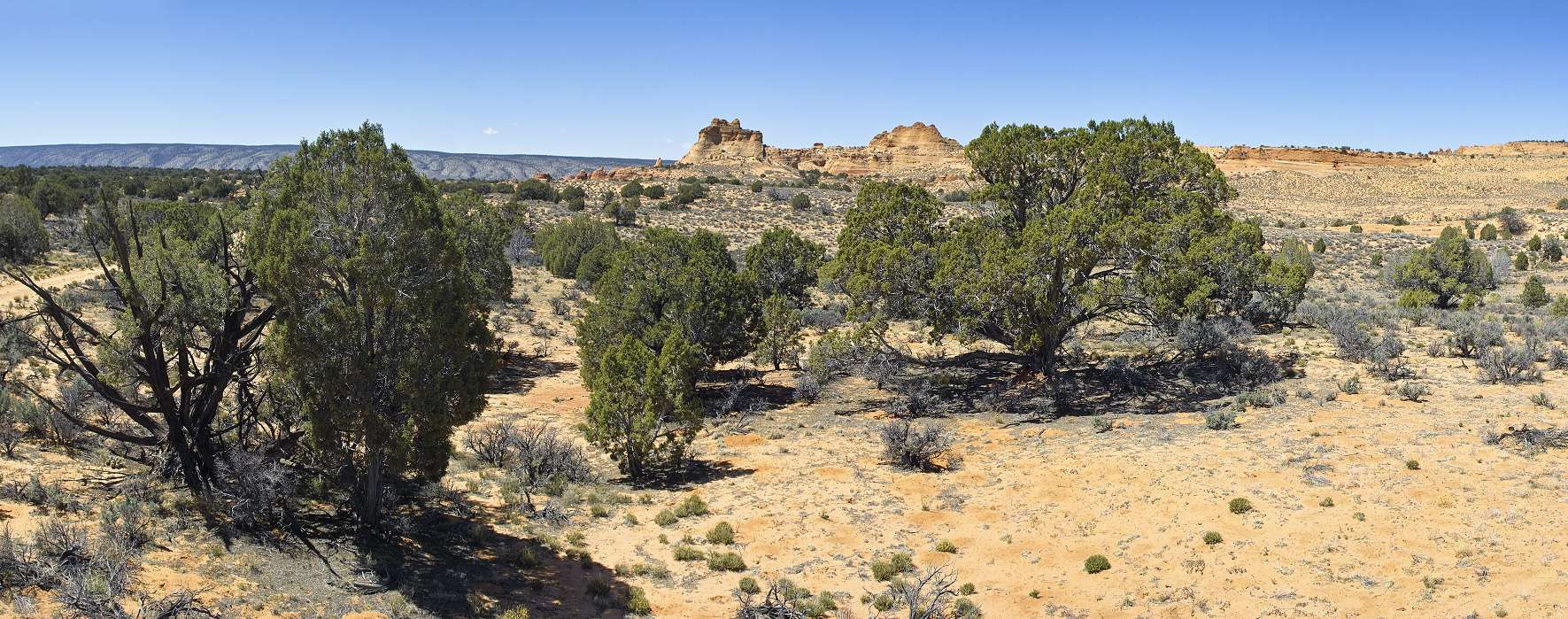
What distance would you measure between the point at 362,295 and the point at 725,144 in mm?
130455

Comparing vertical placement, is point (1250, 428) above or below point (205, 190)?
below

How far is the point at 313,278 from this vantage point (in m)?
10.2

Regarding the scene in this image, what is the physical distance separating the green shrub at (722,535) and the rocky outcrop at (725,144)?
12168 cm

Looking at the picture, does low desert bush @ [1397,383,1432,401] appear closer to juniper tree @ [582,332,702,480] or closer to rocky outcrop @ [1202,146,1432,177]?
juniper tree @ [582,332,702,480]

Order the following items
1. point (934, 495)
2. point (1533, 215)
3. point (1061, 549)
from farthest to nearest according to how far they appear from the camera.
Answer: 1. point (1533, 215)
2. point (934, 495)
3. point (1061, 549)

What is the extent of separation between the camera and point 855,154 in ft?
474

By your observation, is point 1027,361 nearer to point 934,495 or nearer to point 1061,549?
point 934,495

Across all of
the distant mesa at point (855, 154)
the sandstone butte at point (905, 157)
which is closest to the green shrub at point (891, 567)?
the sandstone butte at point (905, 157)

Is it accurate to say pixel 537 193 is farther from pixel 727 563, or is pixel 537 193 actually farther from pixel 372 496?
pixel 727 563

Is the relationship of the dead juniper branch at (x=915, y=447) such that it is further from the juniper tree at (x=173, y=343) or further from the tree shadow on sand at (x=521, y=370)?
the tree shadow on sand at (x=521, y=370)

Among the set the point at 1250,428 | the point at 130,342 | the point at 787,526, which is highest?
the point at 130,342

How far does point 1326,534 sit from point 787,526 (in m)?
8.09

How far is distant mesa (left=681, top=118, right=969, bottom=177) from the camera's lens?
131 metres

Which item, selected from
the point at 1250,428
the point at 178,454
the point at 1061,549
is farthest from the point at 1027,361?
the point at 178,454
